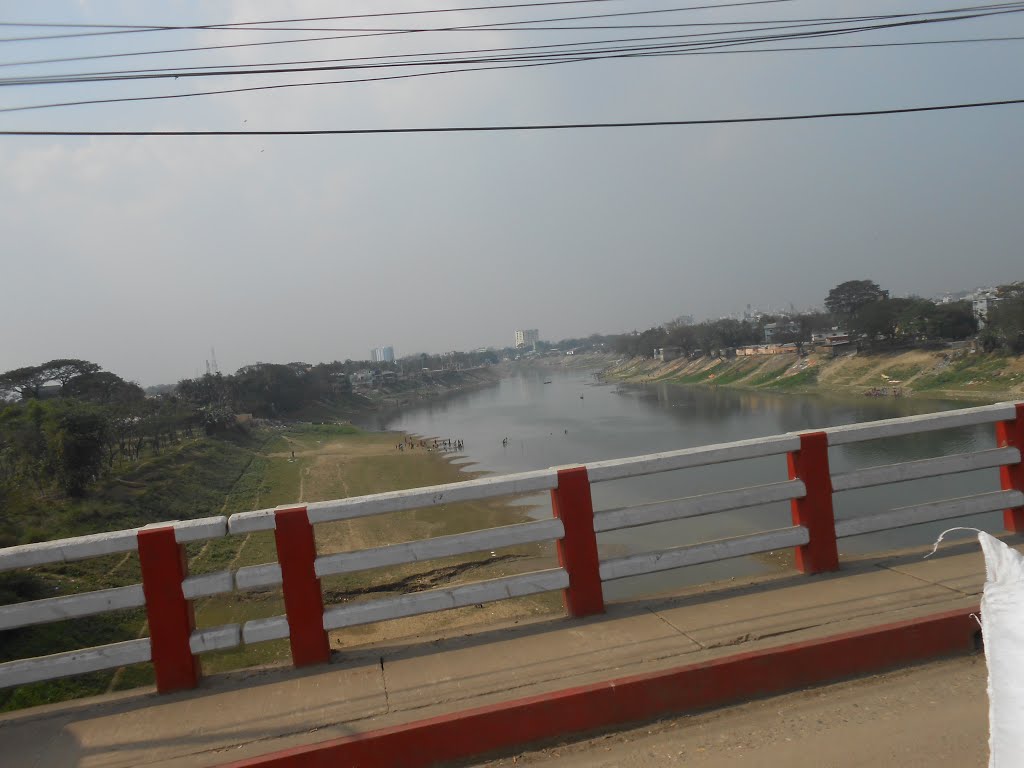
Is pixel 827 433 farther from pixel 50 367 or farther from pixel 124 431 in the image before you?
pixel 50 367

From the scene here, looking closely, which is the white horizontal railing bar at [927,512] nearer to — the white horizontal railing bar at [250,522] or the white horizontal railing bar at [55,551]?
the white horizontal railing bar at [250,522]

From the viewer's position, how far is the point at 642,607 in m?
5.10

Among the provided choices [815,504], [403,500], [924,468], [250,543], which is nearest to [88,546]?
[403,500]

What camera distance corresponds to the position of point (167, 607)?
14.1 feet

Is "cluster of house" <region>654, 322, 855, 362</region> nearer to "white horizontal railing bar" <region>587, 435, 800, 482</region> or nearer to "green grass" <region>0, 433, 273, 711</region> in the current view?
"green grass" <region>0, 433, 273, 711</region>

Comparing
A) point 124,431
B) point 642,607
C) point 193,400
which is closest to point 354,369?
point 193,400

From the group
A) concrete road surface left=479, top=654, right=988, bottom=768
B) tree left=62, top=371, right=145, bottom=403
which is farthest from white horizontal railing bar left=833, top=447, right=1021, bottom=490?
tree left=62, top=371, right=145, bottom=403

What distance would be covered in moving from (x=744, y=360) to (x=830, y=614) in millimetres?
102802

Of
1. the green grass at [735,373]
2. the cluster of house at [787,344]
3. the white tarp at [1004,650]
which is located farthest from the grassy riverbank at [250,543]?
the green grass at [735,373]

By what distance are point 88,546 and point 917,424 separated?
5.46 meters

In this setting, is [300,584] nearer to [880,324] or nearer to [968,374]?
[968,374]

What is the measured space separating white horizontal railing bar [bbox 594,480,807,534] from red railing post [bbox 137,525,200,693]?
8.24 feet

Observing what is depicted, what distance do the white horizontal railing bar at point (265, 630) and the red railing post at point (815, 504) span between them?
3487 millimetres

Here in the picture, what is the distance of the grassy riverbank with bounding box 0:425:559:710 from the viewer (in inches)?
511
